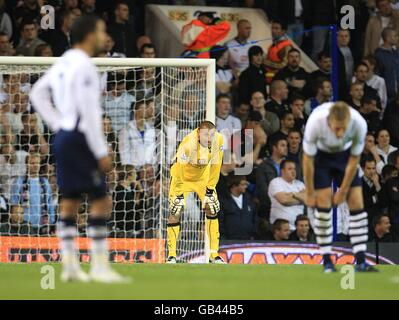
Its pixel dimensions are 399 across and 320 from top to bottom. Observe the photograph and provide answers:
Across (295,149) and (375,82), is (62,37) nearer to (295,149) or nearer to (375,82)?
(295,149)

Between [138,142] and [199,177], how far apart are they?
1.39 meters

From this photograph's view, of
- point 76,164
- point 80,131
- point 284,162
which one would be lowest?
point 284,162

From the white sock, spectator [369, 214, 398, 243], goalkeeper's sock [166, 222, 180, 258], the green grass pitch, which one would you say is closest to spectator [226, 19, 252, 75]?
spectator [369, 214, 398, 243]

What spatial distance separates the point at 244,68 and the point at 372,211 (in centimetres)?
328

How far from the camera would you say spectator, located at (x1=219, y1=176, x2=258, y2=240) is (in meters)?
17.3

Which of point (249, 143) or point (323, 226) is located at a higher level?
point (249, 143)

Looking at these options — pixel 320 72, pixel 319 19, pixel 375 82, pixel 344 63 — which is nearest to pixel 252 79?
pixel 320 72

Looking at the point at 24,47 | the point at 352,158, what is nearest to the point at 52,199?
the point at 24,47

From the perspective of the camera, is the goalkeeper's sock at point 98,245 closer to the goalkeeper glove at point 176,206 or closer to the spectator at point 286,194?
the goalkeeper glove at point 176,206

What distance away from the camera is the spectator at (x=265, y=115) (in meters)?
18.3

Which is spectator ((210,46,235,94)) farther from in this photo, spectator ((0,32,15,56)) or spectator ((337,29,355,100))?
spectator ((0,32,15,56))

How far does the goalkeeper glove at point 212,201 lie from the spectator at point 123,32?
355cm

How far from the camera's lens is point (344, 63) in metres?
19.1

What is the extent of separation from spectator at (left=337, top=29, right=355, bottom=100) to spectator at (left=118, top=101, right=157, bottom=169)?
358 cm
